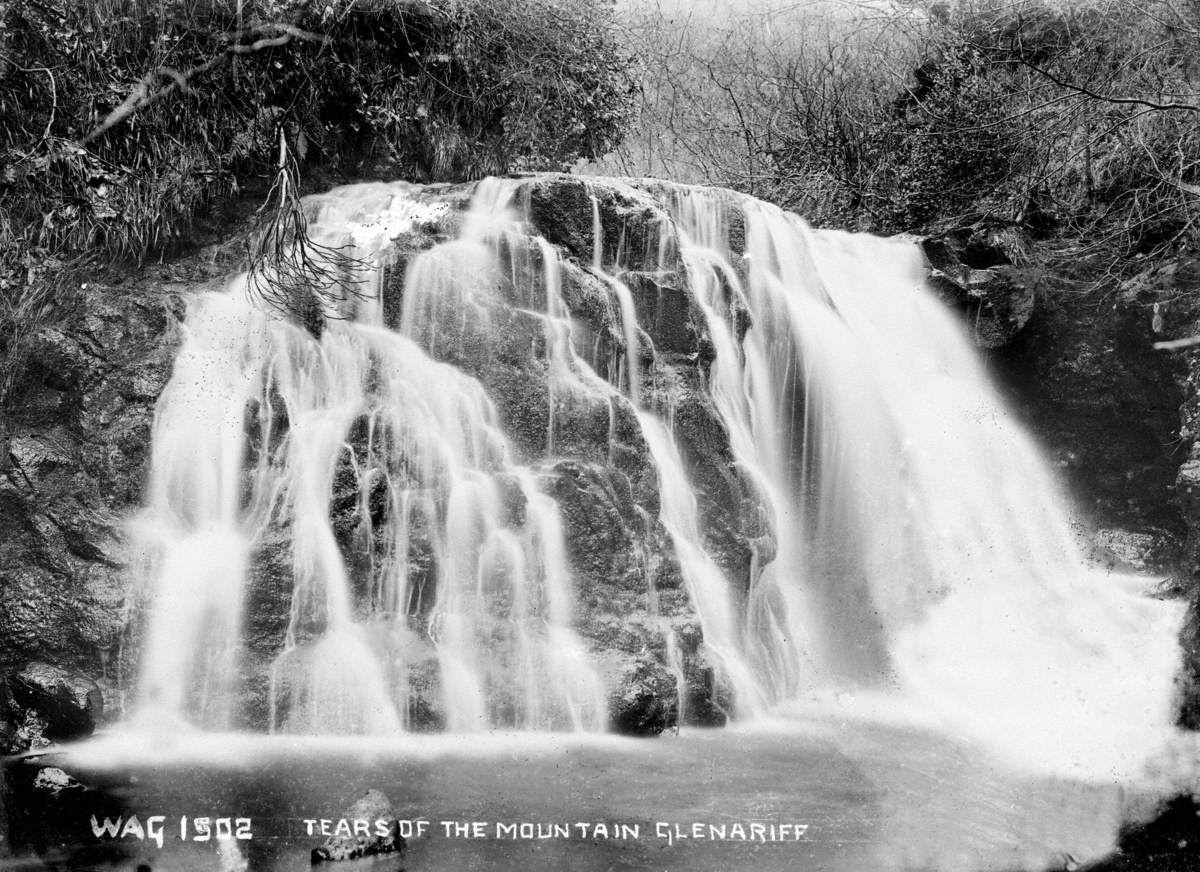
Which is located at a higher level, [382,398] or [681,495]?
[382,398]

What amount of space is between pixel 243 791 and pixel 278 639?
0.91 meters

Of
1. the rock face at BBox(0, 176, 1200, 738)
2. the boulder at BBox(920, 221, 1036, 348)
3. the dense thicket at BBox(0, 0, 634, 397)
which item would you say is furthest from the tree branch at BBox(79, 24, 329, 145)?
the boulder at BBox(920, 221, 1036, 348)

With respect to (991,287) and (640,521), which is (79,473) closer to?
(640,521)

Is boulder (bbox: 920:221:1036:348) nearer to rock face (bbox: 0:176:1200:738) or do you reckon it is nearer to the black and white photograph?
the black and white photograph

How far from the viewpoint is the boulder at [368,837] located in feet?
14.5

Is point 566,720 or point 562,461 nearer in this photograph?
point 566,720

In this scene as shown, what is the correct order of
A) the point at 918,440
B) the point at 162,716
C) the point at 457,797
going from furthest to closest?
the point at 918,440 → the point at 162,716 → the point at 457,797

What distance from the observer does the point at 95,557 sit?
559 cm

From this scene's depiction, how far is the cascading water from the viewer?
5.55 m

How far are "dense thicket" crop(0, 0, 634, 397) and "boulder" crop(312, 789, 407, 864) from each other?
3185 millimetres

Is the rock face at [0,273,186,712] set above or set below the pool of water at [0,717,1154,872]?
above

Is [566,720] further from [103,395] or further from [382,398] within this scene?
[103,395]

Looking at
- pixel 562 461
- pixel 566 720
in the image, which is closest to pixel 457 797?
pixel 566 720

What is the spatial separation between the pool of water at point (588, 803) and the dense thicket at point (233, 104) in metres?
2.54
